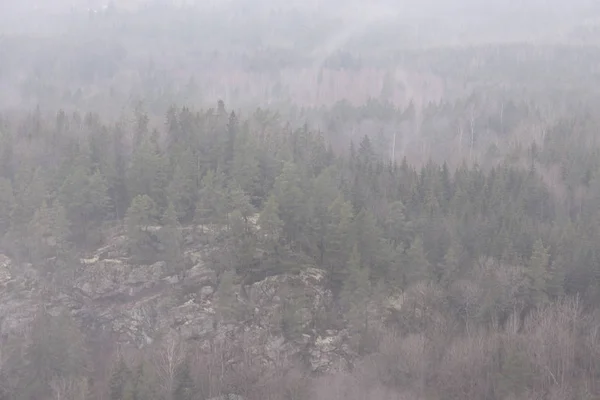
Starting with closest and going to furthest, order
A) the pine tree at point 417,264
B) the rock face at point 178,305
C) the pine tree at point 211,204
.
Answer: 1. the rock face at point 178,305
2. the pine tree at point 417,264
3. the pine tree at point 211,204

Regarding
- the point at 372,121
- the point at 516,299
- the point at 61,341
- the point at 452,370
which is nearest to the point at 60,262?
the point at 61,341

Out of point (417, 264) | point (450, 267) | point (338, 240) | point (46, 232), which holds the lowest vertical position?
point (450, 267)

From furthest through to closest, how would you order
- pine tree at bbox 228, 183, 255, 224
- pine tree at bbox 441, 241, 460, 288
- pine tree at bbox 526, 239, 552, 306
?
pine tree at bbox 228, 183, 255, 224
pine tree at bbox 441, 241, 460, 288
pine tree at bbox 526, 239, 552, 306

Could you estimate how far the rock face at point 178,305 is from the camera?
149ft

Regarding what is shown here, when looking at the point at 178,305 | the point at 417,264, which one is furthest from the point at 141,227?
the point at 417,264

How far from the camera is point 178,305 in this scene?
1929 inches

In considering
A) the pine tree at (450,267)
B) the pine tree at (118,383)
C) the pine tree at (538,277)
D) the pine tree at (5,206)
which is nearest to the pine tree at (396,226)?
the pine tree at (450,267)

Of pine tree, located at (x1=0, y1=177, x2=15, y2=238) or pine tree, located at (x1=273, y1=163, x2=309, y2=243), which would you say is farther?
pine tree, located at (x1=0, y1=177, x2=15, y2=238)

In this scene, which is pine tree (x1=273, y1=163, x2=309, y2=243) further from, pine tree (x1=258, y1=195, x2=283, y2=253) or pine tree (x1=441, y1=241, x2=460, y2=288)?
pine tree (x1=441, y1=241, x2=460, y2=288)

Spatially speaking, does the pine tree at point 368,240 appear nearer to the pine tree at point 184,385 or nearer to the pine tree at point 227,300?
the pine tree at point 227,300

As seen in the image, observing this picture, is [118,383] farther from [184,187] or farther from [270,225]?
Result: [184,187]

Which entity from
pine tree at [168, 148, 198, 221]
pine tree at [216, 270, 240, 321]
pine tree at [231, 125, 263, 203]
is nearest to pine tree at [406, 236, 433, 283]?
pine tree at [216, 270, 240, 321]

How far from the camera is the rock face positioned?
45.5 metres

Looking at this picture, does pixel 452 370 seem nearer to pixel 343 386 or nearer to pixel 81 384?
pixel 343 386
